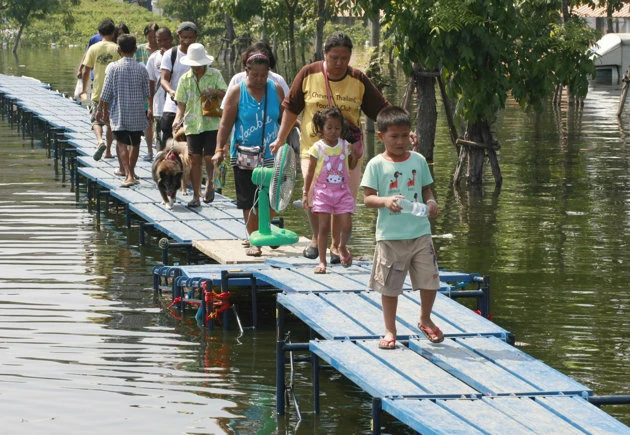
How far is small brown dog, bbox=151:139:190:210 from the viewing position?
48.4 feet

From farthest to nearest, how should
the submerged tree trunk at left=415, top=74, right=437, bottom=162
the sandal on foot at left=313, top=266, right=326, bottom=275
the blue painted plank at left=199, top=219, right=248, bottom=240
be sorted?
1. the submerged tree trunk at left=415, top=74, right=437, bottom=162
2. the blue painted plank at left=199, top=219, right=248, bottom=240
3. the sandal on foot at left=313, top=266, right=326, bottom=275

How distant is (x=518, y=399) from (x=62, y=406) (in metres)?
2.96

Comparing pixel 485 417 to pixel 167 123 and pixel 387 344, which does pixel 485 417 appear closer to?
pixel 387 344

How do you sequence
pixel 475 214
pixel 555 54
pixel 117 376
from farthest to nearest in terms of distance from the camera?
pixel 555 54, pixel 475 214, pixel 117 376

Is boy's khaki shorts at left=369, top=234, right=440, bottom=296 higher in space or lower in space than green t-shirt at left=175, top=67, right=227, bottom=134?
lower

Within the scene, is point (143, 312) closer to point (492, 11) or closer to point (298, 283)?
point (298, 283)

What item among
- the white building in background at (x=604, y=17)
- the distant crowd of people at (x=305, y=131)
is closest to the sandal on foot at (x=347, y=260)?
the distant crowd of people at (x=305, y=131)

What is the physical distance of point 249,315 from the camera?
11516 mm

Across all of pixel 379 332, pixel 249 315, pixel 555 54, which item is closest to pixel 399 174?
pixel 379 332

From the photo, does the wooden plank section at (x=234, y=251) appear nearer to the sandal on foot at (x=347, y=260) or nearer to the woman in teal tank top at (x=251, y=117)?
the woman in teal tank top at (x=251, y=117)

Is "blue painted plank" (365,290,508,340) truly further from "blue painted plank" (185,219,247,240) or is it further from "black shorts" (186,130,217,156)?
"black shorts" (186,130,217,156)

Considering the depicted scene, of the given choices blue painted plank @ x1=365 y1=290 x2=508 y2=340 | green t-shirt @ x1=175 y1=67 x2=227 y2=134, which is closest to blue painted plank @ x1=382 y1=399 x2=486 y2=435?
blue painted plank @ x1=365 y1=290 x2=508 y2=340

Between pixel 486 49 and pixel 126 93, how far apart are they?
15.0 ft

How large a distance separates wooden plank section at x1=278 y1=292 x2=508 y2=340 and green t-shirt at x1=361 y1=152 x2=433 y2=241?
0.67m
